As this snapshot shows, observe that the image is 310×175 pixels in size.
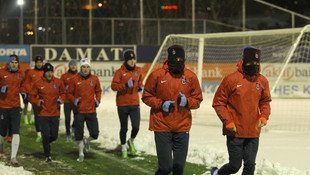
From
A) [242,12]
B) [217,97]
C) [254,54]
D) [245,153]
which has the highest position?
[242,12]

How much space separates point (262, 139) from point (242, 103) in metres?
6.26

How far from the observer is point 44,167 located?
966cm

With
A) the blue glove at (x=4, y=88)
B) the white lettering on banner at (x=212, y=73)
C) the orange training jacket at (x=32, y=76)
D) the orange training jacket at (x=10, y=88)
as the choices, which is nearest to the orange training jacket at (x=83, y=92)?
the orange training jacket at (x=10, y=88)

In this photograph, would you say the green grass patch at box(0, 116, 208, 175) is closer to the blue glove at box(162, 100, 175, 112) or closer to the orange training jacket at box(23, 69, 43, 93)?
the blue glove at box(162, 100, 175, 112)

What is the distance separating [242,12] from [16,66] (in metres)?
22.6

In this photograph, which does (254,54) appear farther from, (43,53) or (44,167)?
(43,53)

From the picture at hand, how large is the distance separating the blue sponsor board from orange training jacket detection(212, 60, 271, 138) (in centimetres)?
1844

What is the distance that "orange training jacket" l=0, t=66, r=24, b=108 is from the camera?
10180mm

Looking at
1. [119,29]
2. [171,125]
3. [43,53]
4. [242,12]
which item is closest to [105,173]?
[171,125]

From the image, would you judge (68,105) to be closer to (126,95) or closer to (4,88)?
(126,95)

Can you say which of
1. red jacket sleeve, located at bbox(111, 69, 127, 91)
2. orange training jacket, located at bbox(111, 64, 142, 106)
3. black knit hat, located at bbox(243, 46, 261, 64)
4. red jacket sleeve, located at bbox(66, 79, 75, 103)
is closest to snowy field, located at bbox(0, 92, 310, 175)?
orange training jacket, located at bbox(111, 64, 142, 106)

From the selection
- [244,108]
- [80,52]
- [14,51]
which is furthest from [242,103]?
[80,52]

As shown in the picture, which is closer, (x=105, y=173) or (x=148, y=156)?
(x=105, y=173)

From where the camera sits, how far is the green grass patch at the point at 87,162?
918cm
